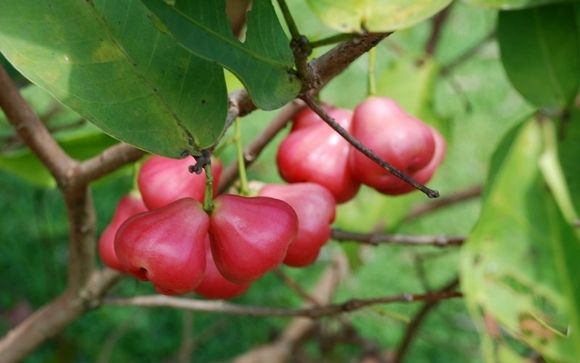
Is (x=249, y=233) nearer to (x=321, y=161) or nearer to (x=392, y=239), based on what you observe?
(x=321, y=161)

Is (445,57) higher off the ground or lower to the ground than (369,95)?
lower

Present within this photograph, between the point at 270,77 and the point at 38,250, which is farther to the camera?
Result: the point at 38,250

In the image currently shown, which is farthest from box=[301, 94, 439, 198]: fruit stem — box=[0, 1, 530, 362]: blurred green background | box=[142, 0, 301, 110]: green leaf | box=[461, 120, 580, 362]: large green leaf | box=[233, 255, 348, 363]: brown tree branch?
box=[233, 255, 348, 363]: brown tree branch

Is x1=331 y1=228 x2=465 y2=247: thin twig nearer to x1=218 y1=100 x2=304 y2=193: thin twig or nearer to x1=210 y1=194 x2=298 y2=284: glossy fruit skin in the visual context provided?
x1=218 y1=100 x2=304 y2=193: thin twig

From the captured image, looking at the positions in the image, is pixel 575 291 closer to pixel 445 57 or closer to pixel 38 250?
pixel 38 250

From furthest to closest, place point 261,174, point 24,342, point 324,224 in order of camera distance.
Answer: point 261,174 < point 24,342 < point 324,224

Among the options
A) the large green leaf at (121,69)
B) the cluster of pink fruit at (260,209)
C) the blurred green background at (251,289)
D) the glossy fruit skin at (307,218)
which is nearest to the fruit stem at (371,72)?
the cluster of pink fruit at (260,209)

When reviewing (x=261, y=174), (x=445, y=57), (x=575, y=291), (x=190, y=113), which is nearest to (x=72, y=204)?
(x=190, y=113)
